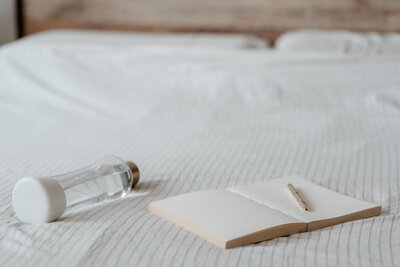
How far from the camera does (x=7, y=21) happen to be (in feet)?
9.01

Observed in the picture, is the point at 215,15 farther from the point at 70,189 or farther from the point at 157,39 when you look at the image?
the point at 70,189

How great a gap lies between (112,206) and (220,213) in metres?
0.20

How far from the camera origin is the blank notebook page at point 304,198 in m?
1.07

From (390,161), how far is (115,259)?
2.49 feet

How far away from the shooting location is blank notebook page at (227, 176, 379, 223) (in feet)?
3.52

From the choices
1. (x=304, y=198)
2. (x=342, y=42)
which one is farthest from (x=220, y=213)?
(x=342, y=42)

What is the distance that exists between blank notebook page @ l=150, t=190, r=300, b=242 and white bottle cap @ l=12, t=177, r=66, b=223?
0.15 meters

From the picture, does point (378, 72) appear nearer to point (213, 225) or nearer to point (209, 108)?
point (209, 108)

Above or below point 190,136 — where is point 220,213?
above

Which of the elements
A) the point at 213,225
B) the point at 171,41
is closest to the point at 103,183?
the point at 213,225

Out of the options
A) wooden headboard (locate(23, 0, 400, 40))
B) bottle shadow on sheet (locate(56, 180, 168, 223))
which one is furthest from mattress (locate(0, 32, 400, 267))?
wooden headboard (locate(23, 0, 400, 40))

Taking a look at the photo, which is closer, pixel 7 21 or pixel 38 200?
pixel 38 200

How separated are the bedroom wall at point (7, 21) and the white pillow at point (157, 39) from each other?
1.06 ft

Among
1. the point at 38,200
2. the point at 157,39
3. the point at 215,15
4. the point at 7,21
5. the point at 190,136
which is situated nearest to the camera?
the point at 38,200
